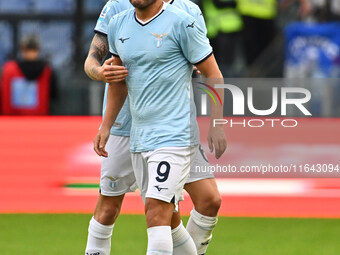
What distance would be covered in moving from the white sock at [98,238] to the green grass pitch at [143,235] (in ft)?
3.65

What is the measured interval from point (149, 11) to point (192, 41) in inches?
12.6

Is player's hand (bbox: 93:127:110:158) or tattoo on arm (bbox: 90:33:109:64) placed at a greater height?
tattoo on arm (bbox: 90:33:109:64)

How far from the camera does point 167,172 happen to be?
5801mm

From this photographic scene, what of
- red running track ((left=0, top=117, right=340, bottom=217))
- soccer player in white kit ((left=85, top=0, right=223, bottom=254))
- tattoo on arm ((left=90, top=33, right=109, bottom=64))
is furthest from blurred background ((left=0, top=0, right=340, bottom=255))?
tattoo on arm ((left=90, top=33, right=109, bottom=64))

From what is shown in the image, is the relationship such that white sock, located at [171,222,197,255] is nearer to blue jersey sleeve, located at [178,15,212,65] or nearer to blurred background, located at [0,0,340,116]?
blue jersey sleeve, located at [178,15,212,65]

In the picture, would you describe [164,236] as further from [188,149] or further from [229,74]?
[229,74]

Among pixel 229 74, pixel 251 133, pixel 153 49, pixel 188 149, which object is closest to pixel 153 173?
pixel 188 149

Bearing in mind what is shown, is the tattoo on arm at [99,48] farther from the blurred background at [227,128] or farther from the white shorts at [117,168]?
the blurred background at [227,128]

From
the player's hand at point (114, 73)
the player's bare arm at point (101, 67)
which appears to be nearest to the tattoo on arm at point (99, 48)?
the player's bare arm at point (101, 67)

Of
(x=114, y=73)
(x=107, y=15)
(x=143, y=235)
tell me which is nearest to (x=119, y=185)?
(x=114, y=73)

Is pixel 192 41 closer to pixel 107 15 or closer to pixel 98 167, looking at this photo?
pixel 107 15

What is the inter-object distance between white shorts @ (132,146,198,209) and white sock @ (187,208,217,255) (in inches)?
26.3

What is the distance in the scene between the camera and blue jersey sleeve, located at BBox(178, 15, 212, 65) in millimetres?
5773

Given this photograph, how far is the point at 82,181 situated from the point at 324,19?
5.76 metres
